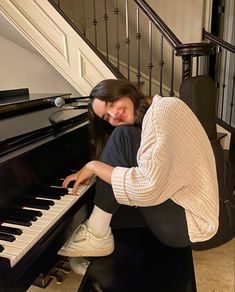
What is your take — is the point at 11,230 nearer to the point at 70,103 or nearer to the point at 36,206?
the point at 36,206

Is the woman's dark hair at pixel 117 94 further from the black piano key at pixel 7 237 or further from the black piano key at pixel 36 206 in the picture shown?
the black piano key at pixel 7 237

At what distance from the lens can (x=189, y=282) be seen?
3.07 ft

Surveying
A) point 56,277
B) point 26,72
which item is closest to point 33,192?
point 56,277

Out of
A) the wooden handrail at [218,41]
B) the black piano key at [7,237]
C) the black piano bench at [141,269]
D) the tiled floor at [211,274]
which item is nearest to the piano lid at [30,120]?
the black piano key at [7,237]

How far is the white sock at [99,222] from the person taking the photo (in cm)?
113

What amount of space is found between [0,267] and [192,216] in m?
0.65

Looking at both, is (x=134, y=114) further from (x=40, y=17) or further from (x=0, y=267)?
(x=40, y=17)

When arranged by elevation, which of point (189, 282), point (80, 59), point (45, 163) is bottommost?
point (189, 282)

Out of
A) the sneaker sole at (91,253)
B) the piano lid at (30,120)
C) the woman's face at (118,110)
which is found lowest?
the sneaker sole at (91,253)

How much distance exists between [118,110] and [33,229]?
23.7 inches

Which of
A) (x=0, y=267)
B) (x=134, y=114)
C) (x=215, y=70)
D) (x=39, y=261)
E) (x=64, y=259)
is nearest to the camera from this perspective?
(x=0, y=267)

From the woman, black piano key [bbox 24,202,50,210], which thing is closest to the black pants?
the woman

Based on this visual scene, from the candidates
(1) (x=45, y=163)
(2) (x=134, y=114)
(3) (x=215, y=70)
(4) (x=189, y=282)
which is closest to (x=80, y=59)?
(2) (x=134, y=114)

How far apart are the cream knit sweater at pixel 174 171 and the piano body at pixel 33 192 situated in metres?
0.25
